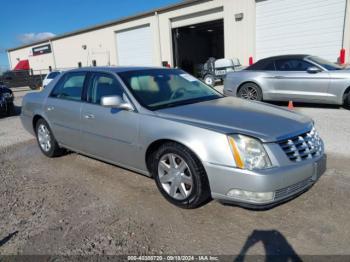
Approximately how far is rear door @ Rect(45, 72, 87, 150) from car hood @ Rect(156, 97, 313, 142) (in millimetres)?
1586

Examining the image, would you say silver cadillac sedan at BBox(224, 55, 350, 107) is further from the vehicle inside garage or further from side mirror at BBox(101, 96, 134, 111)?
the vehicle inside garage

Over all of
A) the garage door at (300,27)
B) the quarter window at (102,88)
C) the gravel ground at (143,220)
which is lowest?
the gravel ground at (143,220)

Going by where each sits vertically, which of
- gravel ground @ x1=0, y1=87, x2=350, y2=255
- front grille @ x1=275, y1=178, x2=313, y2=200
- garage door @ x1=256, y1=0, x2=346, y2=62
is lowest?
gravel ground @ x1=0, y1=87, x2=350, y2=255

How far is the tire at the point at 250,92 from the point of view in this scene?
918 cm

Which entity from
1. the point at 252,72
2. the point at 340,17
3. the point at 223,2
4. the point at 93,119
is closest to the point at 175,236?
the point at 93,119

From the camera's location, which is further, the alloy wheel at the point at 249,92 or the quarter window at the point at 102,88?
the alloy wheel at the point at 249,92

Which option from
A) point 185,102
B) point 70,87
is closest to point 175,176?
point 185,102

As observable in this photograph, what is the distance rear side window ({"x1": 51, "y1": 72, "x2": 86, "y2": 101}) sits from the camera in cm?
451

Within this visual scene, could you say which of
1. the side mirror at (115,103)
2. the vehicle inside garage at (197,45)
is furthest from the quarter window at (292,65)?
the vehicle inside garage at (197,45)

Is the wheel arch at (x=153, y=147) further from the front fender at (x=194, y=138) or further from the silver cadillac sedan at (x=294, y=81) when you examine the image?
the silver cadillac sedan at (x=294, y=81)

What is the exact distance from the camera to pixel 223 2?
17.7m

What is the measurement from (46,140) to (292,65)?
6.77 m

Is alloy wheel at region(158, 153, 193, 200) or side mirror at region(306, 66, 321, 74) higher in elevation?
side mirror at region(306, 66, 321, 74)

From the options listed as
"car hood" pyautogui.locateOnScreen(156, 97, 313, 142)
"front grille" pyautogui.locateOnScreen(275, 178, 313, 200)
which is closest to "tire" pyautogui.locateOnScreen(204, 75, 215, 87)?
"car hood" pyautogui.locateOnScreen(156, 97, 313, 142)
